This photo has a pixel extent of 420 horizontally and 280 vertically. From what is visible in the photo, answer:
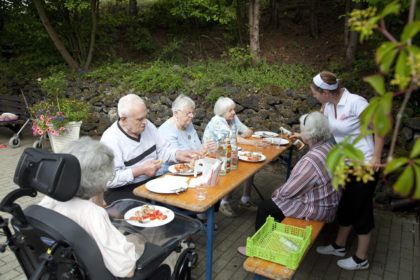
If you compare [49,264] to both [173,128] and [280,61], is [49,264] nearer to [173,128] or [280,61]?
[173,128]

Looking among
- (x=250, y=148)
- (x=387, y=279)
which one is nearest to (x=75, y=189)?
(x=250, y=148)

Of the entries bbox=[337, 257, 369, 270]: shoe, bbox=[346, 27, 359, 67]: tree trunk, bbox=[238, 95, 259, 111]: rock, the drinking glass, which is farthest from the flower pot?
bbox=[346, 27, 359, 67]: tree trunk

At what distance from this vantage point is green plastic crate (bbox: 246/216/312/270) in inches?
94.3

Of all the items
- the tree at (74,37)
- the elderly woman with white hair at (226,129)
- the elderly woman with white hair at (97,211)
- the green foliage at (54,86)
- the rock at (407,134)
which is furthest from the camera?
the tree at (74,37)

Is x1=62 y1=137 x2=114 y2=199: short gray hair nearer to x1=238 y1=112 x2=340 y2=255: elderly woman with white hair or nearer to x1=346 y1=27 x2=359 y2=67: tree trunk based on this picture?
x1=238 y1=112 x2=340 y2=255: elderly woman with white hair

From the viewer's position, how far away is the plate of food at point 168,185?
2.87 meters

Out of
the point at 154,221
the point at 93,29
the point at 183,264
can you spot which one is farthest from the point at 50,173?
the point at 93,29

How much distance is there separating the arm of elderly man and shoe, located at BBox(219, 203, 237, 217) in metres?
1.21

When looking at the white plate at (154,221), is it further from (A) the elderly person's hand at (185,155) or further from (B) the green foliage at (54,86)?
(B) the green foliage at (54,86)

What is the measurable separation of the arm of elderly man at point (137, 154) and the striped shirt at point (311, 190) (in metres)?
1.13

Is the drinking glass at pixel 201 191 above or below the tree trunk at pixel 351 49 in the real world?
below

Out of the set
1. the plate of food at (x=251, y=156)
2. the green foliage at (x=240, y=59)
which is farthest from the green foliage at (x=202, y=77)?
the plate of food at (x=251, y=156)

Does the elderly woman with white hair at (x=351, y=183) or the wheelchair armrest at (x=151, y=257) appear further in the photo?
Answer: the elderly woman with white hair at (x=351, y=183)

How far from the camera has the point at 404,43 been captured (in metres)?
0.91
